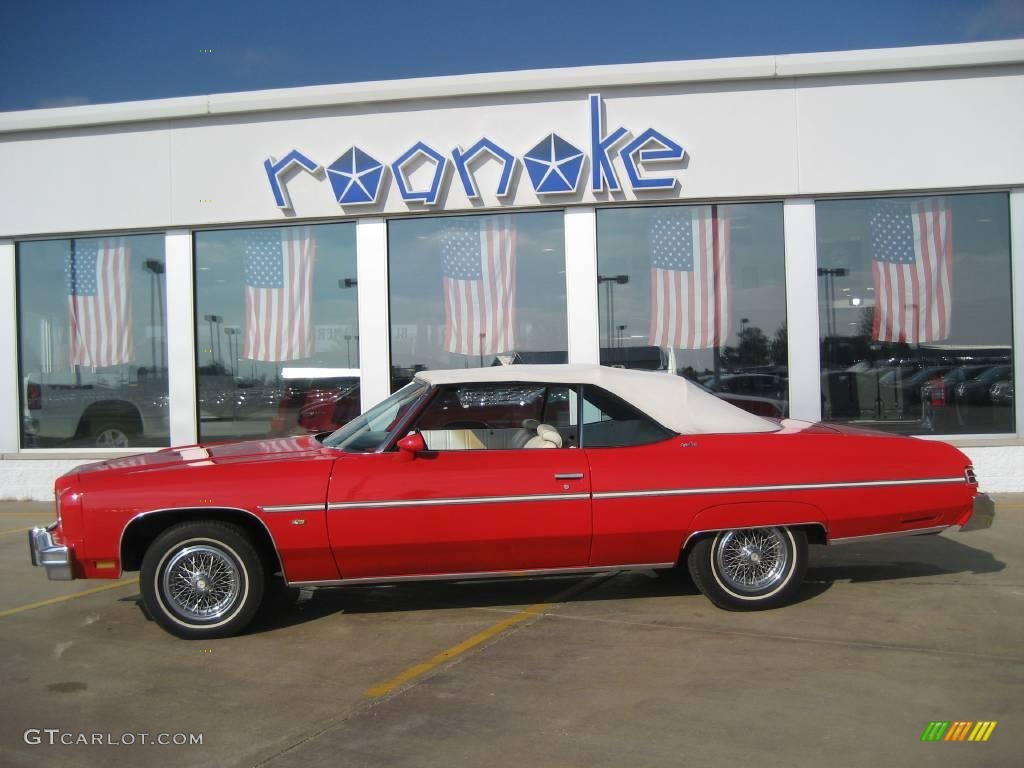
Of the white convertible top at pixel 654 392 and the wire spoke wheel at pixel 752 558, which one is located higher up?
the white convertible top at pixel 654 392

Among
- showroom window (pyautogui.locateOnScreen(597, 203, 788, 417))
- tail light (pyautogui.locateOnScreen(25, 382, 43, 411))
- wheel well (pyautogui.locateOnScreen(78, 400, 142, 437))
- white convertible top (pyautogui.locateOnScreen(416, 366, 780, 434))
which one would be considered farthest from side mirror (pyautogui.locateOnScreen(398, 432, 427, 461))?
tail light (pyautogui.locateOnScreen(25, 382, 43, 411))

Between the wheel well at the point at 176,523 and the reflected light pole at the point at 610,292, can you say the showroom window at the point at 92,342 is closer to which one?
the reflected light pole at the point at 610,292

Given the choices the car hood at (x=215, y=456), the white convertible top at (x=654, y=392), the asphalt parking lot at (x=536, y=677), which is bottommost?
the asphalt parking lot at (x=536, y=677)

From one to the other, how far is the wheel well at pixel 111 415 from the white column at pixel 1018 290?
34.7ft

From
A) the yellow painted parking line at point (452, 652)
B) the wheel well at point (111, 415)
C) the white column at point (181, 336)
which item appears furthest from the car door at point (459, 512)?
the wheel well at point (111, 415)

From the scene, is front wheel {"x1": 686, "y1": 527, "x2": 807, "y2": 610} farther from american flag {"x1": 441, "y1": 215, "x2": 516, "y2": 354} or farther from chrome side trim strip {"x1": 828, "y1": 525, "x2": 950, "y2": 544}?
american flag {"x1": 441, "y1": 215, "x2": 516, "y2": 354}

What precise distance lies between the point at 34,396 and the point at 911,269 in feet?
36.2

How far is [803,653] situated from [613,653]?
1.00 metres

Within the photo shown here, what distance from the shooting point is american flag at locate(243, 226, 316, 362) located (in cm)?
1088

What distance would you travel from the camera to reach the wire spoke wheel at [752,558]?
212 inches

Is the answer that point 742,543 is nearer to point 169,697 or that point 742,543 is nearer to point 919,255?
point 169,697

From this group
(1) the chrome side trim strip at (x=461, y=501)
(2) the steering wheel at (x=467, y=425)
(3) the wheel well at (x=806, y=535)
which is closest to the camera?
(1) the chrome side trim strip at (x=461, y=501)

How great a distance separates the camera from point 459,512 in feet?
16.8

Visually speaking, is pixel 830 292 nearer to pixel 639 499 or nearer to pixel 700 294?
pixel 700 294
